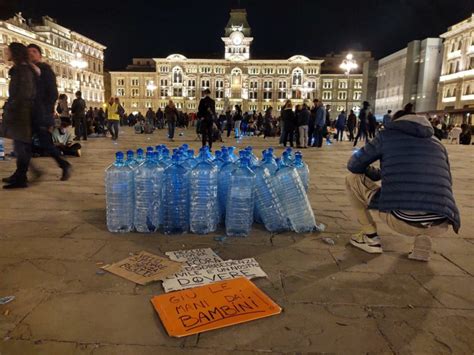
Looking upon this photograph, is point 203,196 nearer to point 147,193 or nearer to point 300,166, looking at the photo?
point 147,193

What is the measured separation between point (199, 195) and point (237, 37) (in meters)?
96.7

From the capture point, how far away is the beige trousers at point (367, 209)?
120 inches

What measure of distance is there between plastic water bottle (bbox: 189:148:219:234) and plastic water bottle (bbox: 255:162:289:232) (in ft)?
1.47

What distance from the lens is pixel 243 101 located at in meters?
96.6

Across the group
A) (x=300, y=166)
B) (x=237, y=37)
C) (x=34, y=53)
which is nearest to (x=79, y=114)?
(x=34, y=53)

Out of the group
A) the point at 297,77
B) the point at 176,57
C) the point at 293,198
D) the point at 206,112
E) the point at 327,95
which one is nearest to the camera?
the point at 293,198

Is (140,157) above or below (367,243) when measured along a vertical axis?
above

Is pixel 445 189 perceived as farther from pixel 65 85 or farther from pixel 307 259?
pixel 65 85

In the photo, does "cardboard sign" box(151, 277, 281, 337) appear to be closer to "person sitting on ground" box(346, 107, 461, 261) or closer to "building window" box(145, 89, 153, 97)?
"person sitting on ground" box(346, 107, 461, 261)

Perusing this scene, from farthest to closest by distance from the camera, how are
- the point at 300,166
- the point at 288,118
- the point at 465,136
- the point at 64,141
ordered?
the point at 465,136, the point at 288,118, the point at 64,141, the point at 300,166

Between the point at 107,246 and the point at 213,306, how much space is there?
4.87 ft

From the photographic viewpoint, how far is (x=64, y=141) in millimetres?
10102

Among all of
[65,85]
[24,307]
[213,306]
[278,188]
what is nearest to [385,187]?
[278,188]

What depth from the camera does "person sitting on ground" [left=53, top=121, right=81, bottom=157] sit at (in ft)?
31.9
